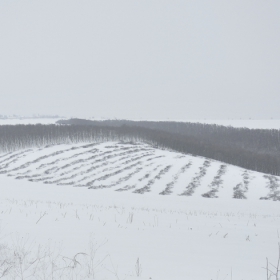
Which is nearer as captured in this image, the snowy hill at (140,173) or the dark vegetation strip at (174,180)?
the dark vegetation strip at (174,180)

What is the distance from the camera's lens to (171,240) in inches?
297

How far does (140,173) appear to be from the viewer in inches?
1594

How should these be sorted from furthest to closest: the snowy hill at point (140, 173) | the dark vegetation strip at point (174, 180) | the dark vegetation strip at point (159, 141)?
the dark vegetation strip at point (159, 141), the snowy hill at point (140, 173), the dark vegetation strip at point (174, 180)

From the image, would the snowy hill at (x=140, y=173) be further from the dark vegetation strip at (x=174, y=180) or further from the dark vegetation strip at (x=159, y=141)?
the dark vegetation strip at (x=159, y=141)

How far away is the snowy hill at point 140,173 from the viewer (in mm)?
33328

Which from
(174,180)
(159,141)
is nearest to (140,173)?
(174,180)

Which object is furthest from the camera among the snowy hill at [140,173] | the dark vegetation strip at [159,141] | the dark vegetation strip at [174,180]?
the dark vegetation strip at [159,141]

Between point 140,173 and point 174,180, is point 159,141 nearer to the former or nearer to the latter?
point 140,173

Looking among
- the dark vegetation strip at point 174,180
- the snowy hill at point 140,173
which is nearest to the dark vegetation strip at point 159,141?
the snowy hill at point 140,173

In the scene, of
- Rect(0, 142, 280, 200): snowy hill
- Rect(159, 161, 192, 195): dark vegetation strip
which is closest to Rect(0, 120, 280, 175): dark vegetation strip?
Rect(0, 142, 280, 200): snowy hill

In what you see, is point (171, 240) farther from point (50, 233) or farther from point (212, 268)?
point (50, 233)

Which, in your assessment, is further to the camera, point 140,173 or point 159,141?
point 159,141

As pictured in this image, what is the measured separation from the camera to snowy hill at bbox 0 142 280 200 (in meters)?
33.3

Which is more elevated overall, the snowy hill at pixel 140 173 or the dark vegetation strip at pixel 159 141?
the dark vegetation strip at pixel 159 141
